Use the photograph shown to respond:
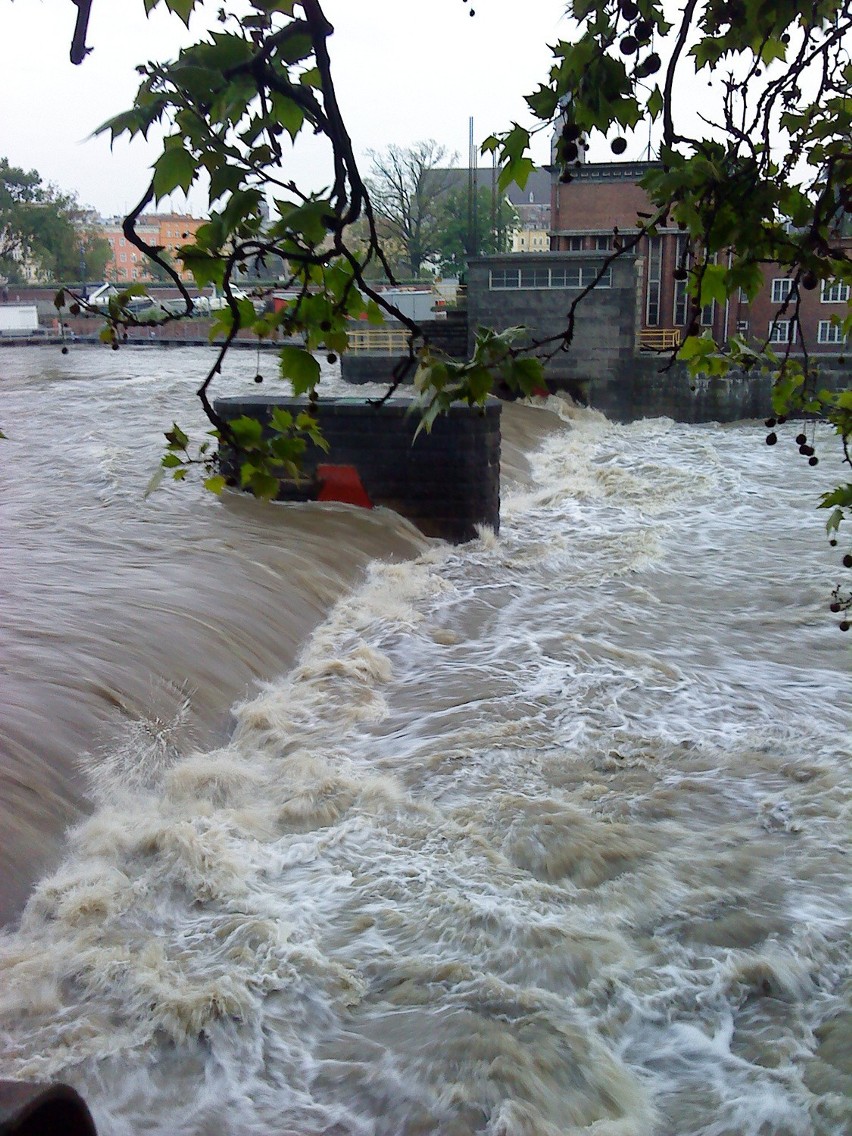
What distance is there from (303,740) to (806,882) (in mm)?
3090

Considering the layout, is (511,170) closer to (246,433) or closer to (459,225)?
(246,433)

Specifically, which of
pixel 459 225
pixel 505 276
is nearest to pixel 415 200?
pixel 459 225

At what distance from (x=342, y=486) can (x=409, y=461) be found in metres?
0.79

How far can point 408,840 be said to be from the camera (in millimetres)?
5684

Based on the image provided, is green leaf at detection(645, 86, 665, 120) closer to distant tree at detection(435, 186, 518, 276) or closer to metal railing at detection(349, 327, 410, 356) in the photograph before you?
metal railing at detection(349, 327, 410, 356)

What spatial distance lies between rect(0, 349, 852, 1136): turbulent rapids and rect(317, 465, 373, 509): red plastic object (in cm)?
98

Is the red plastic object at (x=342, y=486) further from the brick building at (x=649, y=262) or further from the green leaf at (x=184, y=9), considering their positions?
the brick building at (x=649, y=262)

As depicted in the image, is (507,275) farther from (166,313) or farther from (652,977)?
(166,313)

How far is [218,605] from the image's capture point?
27.5 ft

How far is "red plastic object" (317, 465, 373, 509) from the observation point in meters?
12.1

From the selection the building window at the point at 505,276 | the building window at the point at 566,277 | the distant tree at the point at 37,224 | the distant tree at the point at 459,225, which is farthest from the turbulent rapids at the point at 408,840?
the distant tree at the point at 37,224

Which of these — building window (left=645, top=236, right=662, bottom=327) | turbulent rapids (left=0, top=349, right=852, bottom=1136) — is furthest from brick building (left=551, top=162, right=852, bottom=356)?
turbulent rapids (left=0, top=349, right=852, bottom=1136)

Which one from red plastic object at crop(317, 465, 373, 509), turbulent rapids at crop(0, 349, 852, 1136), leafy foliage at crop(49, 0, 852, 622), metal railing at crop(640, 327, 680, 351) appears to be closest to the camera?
leafy foliage at crop(49, 0, 852, 622)

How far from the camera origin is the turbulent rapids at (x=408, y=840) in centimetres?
399
